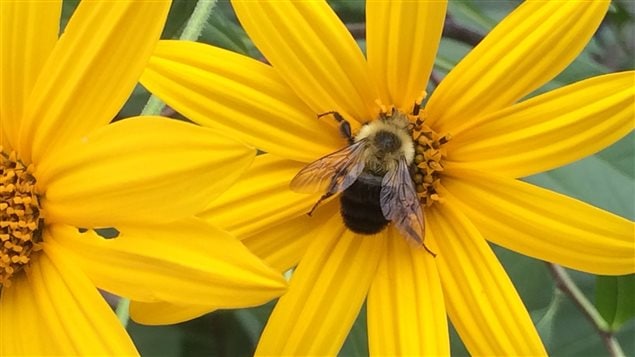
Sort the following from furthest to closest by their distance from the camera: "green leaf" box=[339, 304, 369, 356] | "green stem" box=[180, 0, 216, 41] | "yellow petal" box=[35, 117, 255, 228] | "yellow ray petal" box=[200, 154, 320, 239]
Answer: "green leaf" box=[339, 304, 369, 356] < "green stem" box=[180, 0, 216, 41] < "yellow ray petal" box=[200, 154, 320, 239] < "yellow petal" box=[35, 117, 255, 228]

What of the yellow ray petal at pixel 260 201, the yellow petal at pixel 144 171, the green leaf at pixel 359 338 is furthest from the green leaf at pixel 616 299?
the yellow petal at pixel 144 171

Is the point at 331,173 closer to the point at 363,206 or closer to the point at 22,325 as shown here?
the point at 363,206

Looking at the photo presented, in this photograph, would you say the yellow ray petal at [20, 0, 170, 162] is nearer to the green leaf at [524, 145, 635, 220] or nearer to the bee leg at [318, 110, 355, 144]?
the bee leg at [318, 110, 355, 144]

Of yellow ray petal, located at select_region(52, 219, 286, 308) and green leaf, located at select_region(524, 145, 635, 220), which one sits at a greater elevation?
green leaf, located at select_region(524, 145, 635, 220)

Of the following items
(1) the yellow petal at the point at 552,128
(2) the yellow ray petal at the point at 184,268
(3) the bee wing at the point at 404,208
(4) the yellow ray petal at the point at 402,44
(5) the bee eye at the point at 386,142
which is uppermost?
(4) the yellow ray petal at the point at 402,44

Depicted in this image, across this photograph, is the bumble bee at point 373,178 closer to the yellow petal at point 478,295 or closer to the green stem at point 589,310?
the yellow petal at point 478,295

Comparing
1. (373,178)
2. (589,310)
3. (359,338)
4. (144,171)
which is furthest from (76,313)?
(589,310)

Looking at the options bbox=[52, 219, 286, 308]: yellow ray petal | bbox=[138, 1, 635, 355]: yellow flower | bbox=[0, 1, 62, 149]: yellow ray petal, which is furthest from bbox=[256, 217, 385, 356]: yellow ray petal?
bbox=[0, 1, 62, 149]: yellow ray petal
